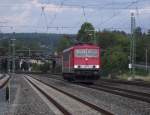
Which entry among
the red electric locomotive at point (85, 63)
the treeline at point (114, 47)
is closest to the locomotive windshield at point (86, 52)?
the red electric locomotive at point (85, 63)

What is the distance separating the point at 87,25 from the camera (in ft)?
527

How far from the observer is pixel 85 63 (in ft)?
164

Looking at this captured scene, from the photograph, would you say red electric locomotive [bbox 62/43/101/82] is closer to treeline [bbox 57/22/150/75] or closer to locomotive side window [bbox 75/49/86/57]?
locomotive side window [bbox 75/49/86/57]

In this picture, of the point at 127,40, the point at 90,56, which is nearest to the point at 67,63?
the point at 90,56

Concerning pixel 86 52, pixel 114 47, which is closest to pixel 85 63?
pixel 86 52

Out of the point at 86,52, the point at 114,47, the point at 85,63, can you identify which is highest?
the point at 114,47

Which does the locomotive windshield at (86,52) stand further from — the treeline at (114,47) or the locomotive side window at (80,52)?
the treeline at (114,47)

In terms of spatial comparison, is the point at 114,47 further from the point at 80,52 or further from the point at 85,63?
the point at 85,63

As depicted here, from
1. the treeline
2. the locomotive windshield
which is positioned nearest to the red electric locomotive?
the locomotive windshield

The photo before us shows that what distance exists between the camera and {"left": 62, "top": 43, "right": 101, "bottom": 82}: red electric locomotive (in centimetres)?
4906

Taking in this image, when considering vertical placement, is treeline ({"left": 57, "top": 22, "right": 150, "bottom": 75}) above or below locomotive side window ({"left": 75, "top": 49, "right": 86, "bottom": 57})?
above

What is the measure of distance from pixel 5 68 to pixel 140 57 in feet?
234

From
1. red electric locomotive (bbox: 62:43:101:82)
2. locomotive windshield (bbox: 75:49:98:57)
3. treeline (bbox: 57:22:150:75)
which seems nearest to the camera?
red electric locomotive (bbox: 62:43:101:82)

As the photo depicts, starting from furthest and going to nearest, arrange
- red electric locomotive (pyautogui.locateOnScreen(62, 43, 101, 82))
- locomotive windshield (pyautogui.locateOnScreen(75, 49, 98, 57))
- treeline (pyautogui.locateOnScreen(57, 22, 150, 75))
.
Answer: treeline (pyautogui.locateOnScreen(57, 22, 150, 75)) < locomotive windshield (pyautogui.locateOnScreen(75, 49, 98, 57)) < red electric locomotive (pyautogui.locateOnScreen(62, 43, 101, 82))
